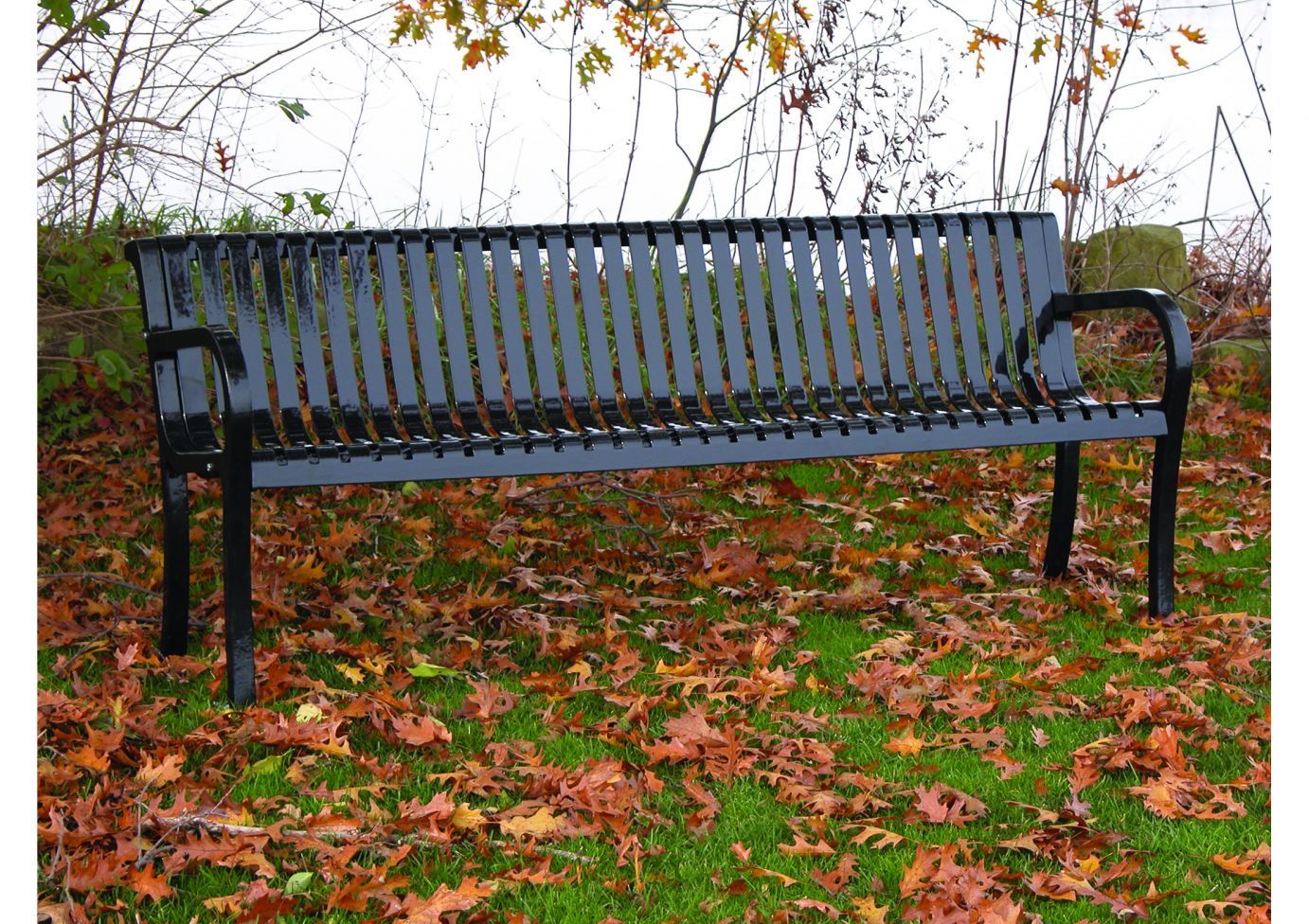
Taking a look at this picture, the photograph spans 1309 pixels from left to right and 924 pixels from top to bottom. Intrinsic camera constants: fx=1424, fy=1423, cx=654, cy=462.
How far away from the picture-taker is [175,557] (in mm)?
3852

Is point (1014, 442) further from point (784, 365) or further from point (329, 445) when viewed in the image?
point (329, 445)

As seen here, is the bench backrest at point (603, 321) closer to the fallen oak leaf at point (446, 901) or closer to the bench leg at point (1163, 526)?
the bench leg at point (1163, 526)

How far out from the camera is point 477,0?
18.7ft

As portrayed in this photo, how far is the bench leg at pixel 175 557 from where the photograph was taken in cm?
383

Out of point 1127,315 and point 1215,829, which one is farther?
point 1127,315

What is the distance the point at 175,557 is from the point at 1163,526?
112 inches

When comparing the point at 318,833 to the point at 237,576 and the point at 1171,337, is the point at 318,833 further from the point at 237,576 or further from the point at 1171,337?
the point at 1171,337

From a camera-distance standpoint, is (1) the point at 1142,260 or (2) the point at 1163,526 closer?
(2) the point at 1163,526

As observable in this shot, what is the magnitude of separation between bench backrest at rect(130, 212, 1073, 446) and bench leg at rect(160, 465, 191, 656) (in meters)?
0.18

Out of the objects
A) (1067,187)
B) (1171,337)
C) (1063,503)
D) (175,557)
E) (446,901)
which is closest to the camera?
(446,901)

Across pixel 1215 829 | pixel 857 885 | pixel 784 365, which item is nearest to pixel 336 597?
pixel 784 365

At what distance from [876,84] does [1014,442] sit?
338cm

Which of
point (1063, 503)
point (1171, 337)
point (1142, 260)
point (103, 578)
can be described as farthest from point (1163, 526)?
point (1142, 260)

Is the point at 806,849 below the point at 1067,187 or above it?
below
